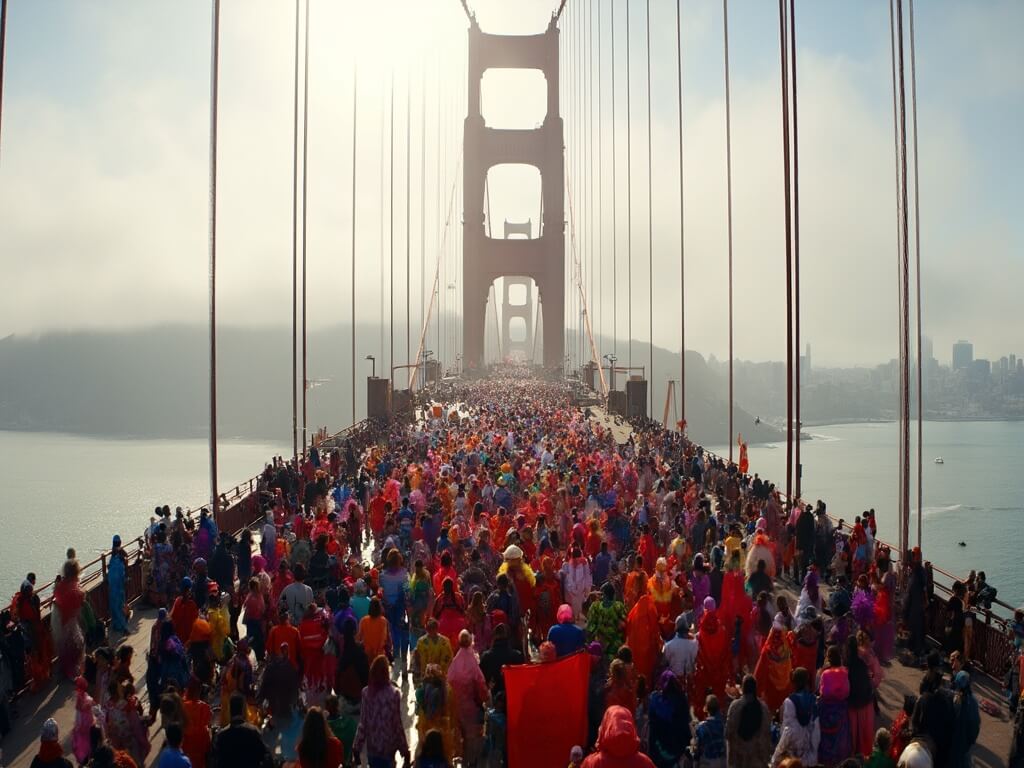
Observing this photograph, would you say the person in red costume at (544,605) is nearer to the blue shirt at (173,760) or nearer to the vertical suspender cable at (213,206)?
the blue shirt at (173,760)

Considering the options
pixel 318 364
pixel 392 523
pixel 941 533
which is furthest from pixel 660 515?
pixel 318 364

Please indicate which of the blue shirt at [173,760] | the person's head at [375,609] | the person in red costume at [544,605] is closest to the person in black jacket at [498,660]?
the person's head at [375,609]

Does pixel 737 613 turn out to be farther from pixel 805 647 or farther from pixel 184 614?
pixel 184 614

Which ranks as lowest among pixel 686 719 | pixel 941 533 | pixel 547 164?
pixel 941 533

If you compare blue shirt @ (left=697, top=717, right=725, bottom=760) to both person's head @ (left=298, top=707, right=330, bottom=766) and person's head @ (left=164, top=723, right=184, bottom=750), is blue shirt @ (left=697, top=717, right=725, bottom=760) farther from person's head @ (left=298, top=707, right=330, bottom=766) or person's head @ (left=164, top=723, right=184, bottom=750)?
person's head @ (left=164, top=723, right=184, bottom=750)

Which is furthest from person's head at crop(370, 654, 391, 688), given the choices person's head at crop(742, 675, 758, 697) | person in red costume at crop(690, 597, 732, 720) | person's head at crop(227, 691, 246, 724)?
person in red costume at crop(690, 597, 732, 720)

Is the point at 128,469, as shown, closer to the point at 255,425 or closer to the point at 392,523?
the point at 255,425
